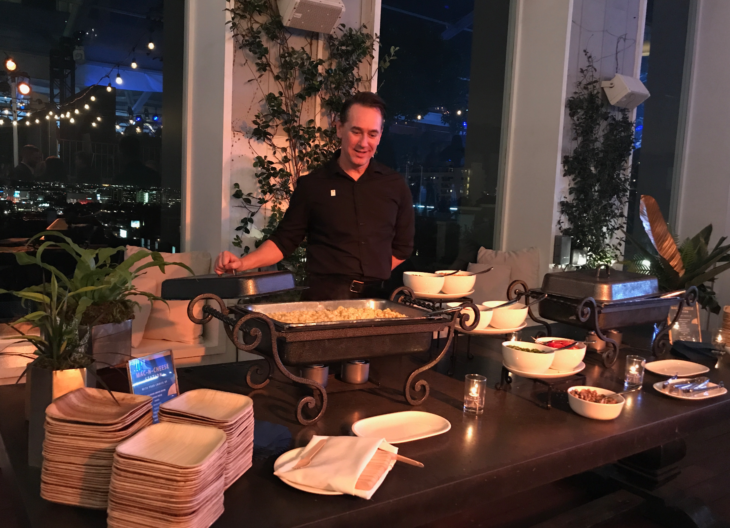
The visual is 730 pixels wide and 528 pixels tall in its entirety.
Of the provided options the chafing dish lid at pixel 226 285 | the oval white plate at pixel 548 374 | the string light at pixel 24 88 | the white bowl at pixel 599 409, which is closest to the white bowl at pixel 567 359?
the oval white plate at pixel 548 374

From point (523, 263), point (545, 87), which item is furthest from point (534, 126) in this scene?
point (523, 263)

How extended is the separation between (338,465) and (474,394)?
521mm

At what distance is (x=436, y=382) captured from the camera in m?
1.76

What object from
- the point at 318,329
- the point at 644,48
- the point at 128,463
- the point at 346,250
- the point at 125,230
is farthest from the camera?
the point at 644,48

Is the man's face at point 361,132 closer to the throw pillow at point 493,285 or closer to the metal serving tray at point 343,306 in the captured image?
the metal serving tray at point 343,306

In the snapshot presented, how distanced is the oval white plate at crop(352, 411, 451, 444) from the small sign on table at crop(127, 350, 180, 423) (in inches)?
17.0

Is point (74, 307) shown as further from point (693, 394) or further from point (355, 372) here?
point (693, 394)

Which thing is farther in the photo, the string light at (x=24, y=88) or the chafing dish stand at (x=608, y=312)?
the string light at (x=24, y=88)

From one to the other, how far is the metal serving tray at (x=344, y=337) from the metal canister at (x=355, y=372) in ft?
0.61

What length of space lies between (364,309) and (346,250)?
2.66 ft

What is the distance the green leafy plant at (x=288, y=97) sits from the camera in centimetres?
391

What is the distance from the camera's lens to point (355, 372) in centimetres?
165

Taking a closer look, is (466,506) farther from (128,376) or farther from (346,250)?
(346,250)

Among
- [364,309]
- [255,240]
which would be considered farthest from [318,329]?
[255,240]
